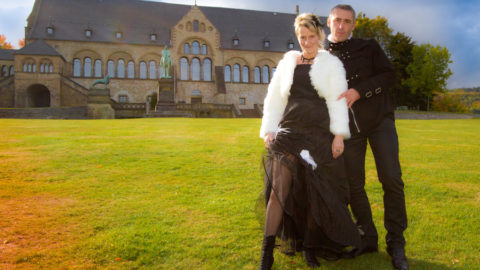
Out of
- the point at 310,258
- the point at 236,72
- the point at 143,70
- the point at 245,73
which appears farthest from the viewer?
the point at 245,73

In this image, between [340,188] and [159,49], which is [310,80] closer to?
[340,188]

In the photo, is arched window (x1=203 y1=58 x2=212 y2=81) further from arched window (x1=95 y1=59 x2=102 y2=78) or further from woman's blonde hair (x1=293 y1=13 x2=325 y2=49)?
woman's blonde hair (x1=293 y1=13 x2=325 y2=49)

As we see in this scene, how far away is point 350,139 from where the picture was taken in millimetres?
3848

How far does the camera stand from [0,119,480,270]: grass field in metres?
3.65

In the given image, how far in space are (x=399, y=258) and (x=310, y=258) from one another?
864 mm

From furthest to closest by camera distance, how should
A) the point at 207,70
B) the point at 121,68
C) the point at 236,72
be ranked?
the point at 236,72
the point at 207,70
the point at 121,68

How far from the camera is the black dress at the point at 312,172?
3.37 meters

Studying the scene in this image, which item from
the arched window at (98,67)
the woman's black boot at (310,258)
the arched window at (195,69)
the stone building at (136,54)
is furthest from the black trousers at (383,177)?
the arched window at (98,67)

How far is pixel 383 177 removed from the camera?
148 inches

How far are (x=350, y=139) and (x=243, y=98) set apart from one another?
1827 inches

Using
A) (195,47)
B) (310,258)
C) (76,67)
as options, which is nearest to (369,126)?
(310,258)

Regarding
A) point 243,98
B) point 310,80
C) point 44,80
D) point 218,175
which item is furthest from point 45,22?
point 310,80

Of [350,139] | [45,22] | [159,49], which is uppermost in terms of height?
[45,22]

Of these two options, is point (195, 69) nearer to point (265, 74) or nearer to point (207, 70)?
point (207, 70)
